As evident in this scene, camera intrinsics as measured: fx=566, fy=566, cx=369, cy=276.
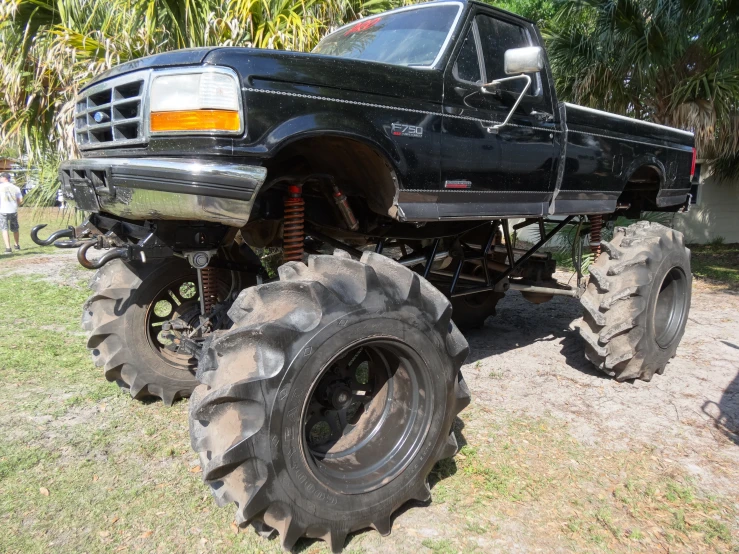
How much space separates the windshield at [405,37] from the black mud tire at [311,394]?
1.41 metres

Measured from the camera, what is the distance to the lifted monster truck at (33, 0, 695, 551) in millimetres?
2404

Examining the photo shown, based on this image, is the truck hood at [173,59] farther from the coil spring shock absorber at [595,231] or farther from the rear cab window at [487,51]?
the coil spring shock absorber at [595,231]

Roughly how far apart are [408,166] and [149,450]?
7.51ft

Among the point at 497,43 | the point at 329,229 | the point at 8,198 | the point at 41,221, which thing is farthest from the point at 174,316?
the point at 8,198

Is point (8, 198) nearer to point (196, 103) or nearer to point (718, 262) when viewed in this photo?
point (196, 103)

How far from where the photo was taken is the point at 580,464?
3.28 metres

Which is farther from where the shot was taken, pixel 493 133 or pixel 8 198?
pixel 8 198

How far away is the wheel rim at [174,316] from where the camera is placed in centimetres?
384

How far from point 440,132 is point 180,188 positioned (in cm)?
154

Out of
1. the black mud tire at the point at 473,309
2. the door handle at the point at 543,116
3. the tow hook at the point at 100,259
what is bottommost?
the black mud tire at the point at 473,309

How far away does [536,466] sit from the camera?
128 inches

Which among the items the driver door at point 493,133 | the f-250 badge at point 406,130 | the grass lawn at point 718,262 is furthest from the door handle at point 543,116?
the grass lawn at point 718,262

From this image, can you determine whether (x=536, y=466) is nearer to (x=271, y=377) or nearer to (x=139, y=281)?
(x=271, y=377)

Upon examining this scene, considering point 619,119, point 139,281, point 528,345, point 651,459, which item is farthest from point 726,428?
point 139,281
